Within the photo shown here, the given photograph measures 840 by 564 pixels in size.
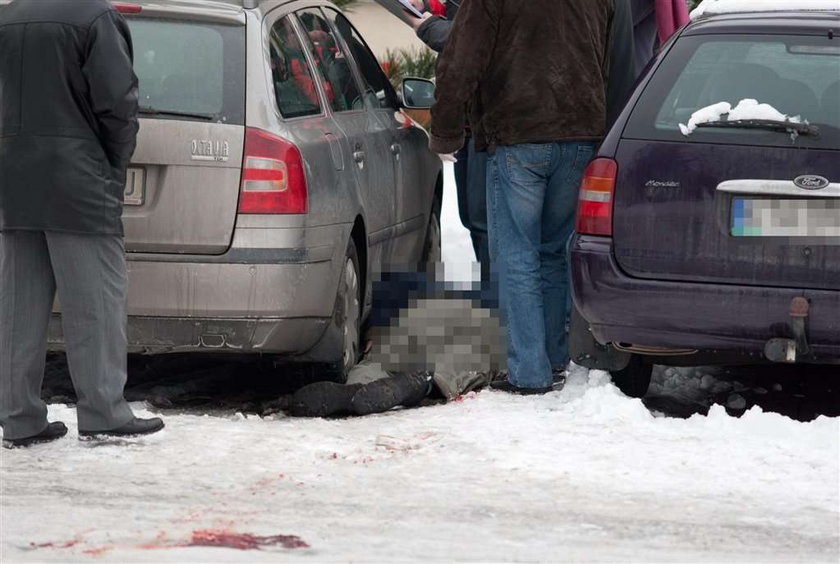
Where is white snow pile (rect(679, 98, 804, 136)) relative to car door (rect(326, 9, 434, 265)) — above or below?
above

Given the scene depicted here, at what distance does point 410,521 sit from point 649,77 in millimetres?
2283

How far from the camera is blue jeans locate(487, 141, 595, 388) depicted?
24.7 ft

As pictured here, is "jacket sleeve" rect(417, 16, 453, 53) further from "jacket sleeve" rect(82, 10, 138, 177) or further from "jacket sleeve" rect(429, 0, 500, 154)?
"jacket sleeve" rect(82, 10, 138, 177)

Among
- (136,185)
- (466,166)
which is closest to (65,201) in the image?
(136,185)

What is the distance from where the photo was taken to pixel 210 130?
6.89m

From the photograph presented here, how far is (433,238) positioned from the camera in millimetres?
9625

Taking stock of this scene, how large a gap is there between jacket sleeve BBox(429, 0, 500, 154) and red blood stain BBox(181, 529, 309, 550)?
9.04ft

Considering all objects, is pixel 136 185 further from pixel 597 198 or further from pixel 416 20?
pixel 416 20

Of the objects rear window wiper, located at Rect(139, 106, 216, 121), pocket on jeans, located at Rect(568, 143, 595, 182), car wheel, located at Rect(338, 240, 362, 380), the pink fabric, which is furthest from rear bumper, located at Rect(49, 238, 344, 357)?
the pink fabric

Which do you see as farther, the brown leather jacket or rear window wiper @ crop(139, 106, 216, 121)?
the brown leather jacket

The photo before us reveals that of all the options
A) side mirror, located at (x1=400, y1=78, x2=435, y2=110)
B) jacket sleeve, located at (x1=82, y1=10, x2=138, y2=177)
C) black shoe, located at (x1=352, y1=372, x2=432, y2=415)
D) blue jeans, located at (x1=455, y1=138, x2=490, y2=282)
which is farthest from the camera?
blue jeans, located at (x1=455, y1=138, x2=490, y2=282)

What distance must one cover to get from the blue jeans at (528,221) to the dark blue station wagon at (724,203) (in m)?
0.63

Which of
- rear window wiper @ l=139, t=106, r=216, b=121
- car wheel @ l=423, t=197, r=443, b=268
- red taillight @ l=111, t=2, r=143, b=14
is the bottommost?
A: car wheel @ l=423, t=197, r=443, b=268

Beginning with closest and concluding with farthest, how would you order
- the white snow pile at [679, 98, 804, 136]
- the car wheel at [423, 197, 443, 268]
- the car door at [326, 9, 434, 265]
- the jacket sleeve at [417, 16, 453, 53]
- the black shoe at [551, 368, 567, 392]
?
the white snow pile at [679, 98, 804, 136], the black shoe at [551, 368, 567, 392], the car door at [326, 9, 434, 265], the jacket sleeve at [417, 16, 453, 53], the car wheel at [423, 197, 443, 268]
